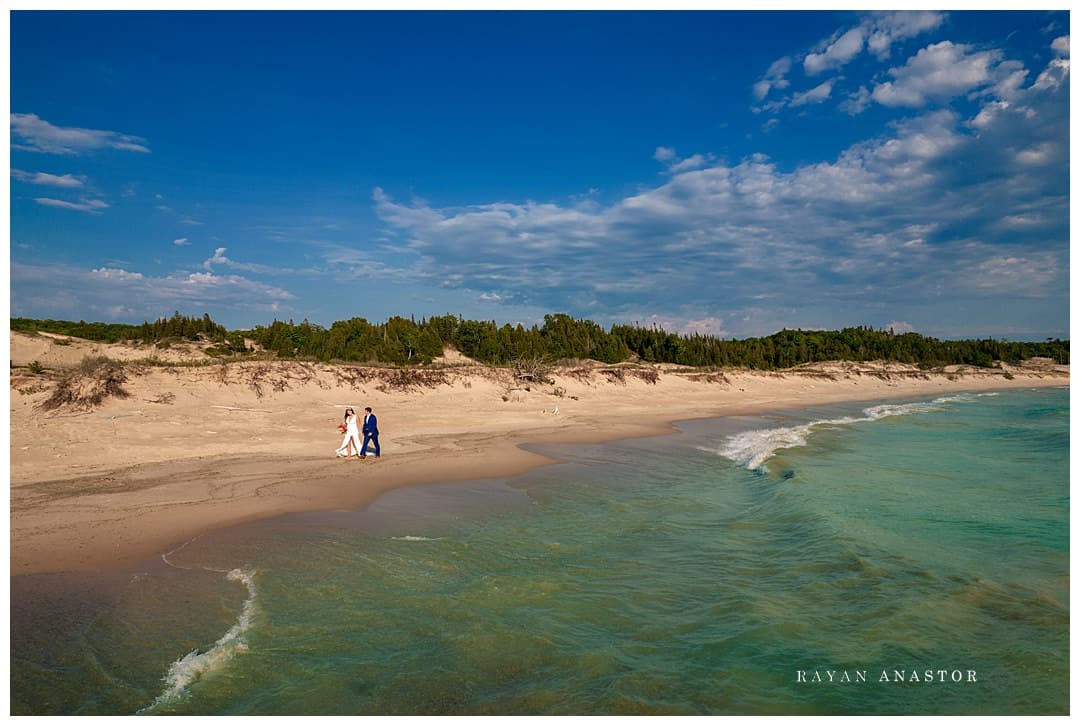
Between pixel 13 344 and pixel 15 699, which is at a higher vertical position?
pixel 13 344

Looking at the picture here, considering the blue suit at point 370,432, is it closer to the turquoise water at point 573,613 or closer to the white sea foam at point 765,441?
the turquoise water at point 573,613

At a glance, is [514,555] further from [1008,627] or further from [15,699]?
[1008,627]

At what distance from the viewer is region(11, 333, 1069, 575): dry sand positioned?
848 centimetres

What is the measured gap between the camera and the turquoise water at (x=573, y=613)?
15.4 ft

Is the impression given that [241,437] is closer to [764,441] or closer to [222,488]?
[222,488]

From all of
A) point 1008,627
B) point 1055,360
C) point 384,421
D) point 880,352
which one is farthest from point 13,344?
point 1055,360

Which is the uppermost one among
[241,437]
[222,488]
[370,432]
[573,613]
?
[370,432]

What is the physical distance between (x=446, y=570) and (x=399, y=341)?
1485 inches

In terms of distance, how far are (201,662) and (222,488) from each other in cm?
638

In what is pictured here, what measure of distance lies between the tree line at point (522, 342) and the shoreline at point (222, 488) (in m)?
16.5

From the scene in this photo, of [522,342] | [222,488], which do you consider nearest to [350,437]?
[222,488]

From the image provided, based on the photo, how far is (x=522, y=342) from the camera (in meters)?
52.4

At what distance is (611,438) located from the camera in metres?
20.0

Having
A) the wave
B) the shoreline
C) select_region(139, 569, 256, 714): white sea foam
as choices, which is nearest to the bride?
the shoreline
